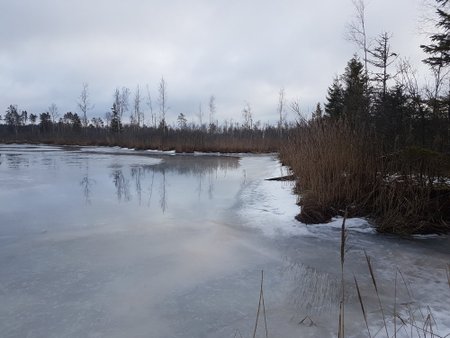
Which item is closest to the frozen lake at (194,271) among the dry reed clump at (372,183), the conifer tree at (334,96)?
the dry reed clump at (372,183)

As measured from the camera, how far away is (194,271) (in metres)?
3.71

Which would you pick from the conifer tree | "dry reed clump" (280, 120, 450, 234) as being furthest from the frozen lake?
the conifer tree

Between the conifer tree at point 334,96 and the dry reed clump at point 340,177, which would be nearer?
the dry reed clump at point 340,177

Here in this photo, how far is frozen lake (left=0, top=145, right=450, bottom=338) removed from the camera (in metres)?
2.67

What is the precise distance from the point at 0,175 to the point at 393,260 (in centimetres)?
1110

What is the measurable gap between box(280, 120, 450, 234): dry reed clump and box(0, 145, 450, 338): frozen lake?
32cm

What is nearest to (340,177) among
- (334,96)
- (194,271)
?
(194,271)

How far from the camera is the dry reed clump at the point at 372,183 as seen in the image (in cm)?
546

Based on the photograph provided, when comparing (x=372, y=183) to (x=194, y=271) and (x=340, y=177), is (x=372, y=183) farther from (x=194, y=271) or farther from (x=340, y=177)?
(x=194, y=271)

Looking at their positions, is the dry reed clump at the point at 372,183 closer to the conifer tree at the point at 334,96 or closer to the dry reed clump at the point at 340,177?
the dry reed clump at the point at 340,177

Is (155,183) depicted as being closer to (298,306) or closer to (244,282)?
(244,282)

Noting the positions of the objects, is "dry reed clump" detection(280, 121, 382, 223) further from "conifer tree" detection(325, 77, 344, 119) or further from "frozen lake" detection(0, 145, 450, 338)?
"conifer tree" detection(325, 77, 344, 119)

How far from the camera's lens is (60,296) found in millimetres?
3066

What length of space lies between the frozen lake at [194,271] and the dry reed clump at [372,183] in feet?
1.06
